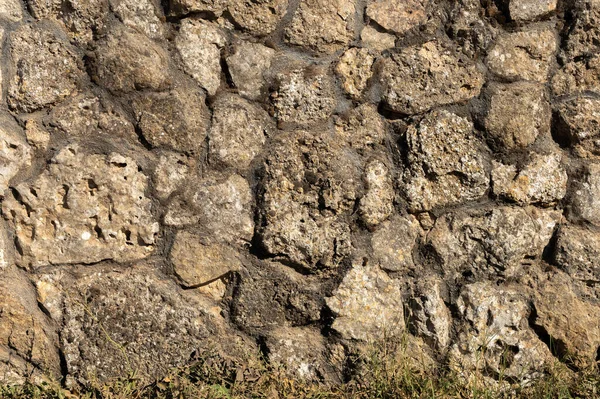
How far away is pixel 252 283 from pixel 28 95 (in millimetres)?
1025

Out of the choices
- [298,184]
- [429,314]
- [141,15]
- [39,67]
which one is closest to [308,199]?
[298,184]

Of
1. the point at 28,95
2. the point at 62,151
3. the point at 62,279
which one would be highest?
the point at 28,95

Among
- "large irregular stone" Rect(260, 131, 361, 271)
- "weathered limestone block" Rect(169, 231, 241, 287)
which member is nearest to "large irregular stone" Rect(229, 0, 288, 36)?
"large irregular stone" Rect(260, 131, 361, 271)

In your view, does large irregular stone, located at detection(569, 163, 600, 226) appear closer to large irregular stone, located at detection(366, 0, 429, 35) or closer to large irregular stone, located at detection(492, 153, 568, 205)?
large irregular stone, located at detection(492, 153, 568, 205)

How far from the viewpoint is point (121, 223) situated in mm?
2348

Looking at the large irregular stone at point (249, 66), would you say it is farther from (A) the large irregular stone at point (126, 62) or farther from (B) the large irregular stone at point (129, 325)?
(B) the large irregular stone at point (129, 325)

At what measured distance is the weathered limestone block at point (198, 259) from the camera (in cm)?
241

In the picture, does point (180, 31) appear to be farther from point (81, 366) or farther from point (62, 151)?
point (81, 366)

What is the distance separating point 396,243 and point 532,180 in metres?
0.63

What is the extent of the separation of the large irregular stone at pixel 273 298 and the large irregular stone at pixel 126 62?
2.56ft

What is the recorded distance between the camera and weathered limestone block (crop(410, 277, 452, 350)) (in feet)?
8.64

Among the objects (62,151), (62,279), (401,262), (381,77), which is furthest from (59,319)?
(381,77)

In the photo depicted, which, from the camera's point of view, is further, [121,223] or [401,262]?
[401,262]

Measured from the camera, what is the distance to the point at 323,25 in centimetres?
256
